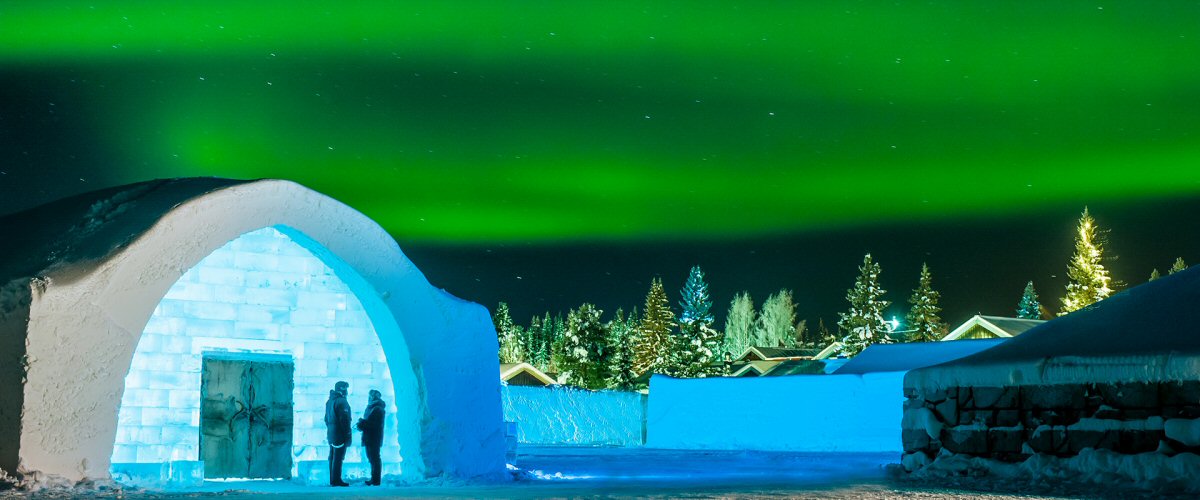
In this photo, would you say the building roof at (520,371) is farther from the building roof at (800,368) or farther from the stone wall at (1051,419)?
the stone wall at (1051,419)

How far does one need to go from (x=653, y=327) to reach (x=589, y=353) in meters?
6.33

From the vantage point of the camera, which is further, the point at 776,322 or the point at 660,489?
the point at 776,322

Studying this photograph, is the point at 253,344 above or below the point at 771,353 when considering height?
below

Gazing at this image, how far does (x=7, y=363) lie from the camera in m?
9.98

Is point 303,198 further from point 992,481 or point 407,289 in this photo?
point 992,481

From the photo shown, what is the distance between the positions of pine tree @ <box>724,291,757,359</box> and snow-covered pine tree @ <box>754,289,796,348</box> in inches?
30.2

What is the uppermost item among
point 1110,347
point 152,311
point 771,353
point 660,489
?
point 771,353

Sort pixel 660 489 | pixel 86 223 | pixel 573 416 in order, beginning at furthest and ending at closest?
pixel 573 416 < pixel 660 489 < pixel 86 223

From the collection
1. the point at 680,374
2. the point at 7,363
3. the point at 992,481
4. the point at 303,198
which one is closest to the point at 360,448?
the point at 303,198

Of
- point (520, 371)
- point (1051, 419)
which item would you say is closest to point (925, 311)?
point (520, 371)

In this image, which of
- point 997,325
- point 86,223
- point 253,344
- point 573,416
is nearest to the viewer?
point 86,223

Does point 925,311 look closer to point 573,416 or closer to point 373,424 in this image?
Result: point 573,416

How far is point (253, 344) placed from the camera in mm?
13078

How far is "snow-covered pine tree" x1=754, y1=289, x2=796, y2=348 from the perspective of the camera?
11175cm
